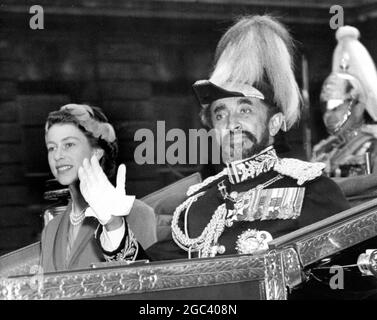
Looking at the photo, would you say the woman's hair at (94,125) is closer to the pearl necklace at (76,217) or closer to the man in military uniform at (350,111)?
the pearl necklace at (76,217)

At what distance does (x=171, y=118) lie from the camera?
10.6 ft

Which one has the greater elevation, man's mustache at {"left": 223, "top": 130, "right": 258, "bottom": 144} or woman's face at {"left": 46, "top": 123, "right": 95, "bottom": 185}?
man's mustache at {"left": 223, "top": 130, "right": 258, "bottom": 144}

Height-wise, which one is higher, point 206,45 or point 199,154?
point 206,45

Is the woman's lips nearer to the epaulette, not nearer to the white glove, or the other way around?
the white glove

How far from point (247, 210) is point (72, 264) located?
67 centimetres

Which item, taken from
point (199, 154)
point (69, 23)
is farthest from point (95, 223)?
point (69, 23)

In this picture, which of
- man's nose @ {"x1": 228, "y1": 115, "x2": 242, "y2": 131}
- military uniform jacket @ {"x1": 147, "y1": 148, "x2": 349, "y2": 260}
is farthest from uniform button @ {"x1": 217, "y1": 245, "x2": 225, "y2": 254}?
man's nose @ {"x1": 228, "y1": 115, "x2": 242, "y2": 131}

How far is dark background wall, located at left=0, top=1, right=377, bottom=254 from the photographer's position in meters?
3.09

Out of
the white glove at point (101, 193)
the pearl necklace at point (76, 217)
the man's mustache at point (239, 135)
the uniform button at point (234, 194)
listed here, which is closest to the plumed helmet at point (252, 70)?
the man's mustache at point (239, 135)

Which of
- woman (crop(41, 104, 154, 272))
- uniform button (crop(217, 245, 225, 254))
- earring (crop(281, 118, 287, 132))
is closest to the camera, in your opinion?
woman (crop(41, 104, 154, 272))

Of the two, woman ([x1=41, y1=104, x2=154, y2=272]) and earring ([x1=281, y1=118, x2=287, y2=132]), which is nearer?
woman ([x1=41, y1=104, x2=154, y2=272])

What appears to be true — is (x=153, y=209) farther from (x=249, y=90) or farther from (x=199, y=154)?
(x=249, y=90)

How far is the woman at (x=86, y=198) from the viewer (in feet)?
10.0
